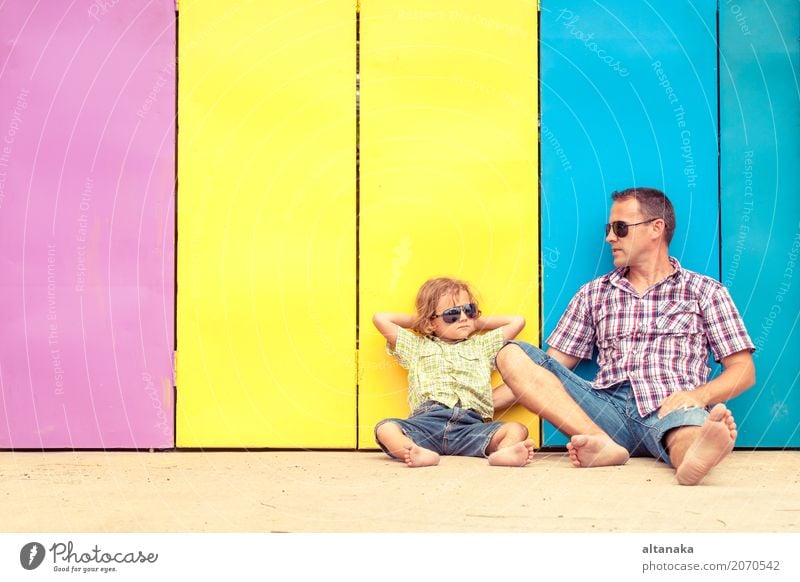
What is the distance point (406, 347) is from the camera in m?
4.20

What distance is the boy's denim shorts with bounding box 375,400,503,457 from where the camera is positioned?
3986mm

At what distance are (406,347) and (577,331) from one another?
76cm

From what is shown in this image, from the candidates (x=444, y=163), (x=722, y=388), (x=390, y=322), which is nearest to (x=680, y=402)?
(x=722, y=388)

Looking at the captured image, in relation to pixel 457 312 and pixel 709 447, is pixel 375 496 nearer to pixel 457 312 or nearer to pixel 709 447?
pixel 709 447

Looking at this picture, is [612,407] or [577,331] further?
[577,331]

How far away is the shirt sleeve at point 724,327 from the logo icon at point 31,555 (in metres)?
2.78

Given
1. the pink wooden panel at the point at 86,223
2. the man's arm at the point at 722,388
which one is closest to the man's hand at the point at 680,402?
the man's arm at the point at 722,388

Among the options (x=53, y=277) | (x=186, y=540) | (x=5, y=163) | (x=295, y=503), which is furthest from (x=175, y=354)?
(x=186, y=540)

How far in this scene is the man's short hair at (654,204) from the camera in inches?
165

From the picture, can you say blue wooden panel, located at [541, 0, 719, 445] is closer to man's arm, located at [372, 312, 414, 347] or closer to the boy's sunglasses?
the boy's sunglasses

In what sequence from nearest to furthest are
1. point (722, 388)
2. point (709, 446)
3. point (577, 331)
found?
1. point (709, 446)
2. point (722, 388)
3. point (577, 331)

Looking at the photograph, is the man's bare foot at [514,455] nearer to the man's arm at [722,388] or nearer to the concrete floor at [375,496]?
the concrete floor at [375,496]

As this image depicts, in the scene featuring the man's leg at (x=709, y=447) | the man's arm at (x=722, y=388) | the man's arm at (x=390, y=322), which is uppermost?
the man's arm at (x=390, y=322)

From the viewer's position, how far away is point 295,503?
2984mm
